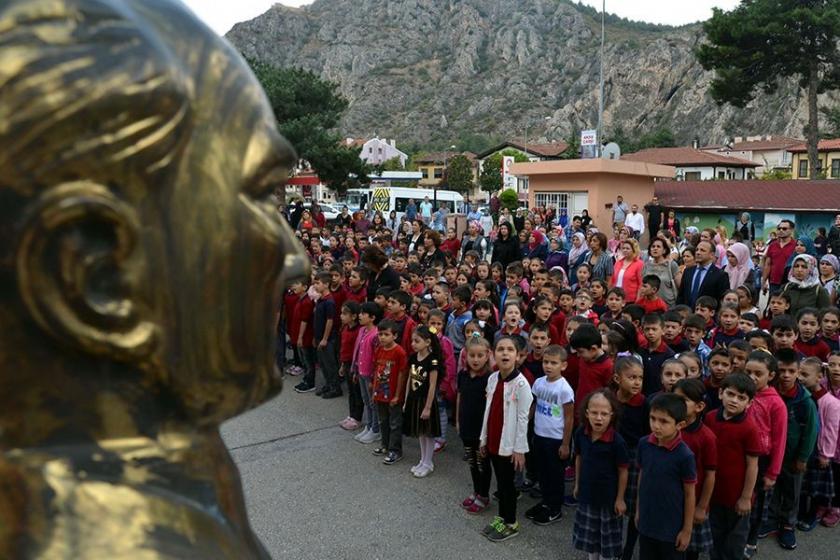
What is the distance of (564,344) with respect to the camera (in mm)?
5754

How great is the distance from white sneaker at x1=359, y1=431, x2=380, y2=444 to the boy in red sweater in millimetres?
3118

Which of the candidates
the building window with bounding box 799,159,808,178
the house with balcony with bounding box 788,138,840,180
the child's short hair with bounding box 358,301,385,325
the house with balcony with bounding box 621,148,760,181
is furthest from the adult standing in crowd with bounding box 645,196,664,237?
the building window with bounding box 799,159,808,178

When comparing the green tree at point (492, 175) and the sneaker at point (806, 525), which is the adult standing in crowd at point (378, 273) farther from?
the green tree at point (492, 175)

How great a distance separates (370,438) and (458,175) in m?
54.6

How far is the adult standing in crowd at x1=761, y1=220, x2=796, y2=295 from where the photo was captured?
8.34 metres

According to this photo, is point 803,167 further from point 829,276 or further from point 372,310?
point 372,310

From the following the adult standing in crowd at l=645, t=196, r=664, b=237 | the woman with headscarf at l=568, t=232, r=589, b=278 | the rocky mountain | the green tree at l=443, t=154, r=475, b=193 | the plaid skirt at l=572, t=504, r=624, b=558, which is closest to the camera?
the plaid skirt at l=572, t=504, r=624, b=558

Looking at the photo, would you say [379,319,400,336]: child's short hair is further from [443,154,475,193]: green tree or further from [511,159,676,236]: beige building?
[443,154,475,193]: green tree

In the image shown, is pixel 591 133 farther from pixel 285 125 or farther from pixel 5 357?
pixel 5 357

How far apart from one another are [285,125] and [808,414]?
23.4 meters

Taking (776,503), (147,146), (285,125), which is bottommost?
(776,503)

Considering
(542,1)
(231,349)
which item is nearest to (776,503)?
(231,349)

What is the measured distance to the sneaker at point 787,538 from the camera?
4188 millimetres

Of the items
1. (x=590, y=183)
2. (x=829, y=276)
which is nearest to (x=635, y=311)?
(x=829, y=276)
